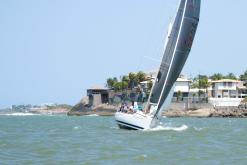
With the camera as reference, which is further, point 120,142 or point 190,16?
point 190,16

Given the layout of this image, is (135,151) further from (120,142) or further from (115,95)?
(115,95)

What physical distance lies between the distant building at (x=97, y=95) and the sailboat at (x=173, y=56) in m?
102

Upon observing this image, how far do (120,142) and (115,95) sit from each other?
113 metres

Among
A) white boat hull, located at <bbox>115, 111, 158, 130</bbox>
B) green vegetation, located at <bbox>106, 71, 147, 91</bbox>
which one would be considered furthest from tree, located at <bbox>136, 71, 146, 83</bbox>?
white boat hull, located at <bbox>115, 111, 158, 130</bbox>

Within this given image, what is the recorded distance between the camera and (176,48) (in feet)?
142

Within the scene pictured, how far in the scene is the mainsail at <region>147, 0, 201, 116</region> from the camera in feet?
142

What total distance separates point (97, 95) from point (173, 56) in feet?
349

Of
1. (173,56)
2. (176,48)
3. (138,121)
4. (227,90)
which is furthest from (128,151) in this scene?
(227,90)

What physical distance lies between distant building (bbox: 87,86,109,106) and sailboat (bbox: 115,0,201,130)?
336 ft

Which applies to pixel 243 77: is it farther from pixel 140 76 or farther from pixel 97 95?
pixel 97 95

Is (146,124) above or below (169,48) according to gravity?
below

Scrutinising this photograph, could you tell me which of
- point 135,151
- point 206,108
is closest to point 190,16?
point 135,151

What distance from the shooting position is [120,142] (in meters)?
33.0

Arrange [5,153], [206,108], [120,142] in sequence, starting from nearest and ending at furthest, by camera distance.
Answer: [5,153] → [120,142] → [206,108]
